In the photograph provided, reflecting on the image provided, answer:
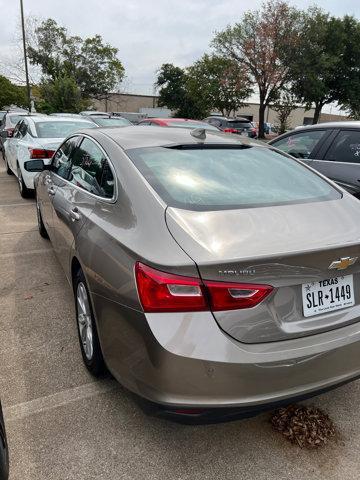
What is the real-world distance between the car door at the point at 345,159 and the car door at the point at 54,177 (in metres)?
2.84

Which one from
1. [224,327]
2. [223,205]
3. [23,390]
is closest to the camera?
[224,327]

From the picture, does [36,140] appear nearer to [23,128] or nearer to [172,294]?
[23,128]

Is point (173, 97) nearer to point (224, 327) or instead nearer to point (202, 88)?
point (202, 88)

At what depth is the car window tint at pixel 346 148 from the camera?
4.62 metres

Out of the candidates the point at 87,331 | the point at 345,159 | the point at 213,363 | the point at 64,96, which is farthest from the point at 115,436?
the point at 64,96

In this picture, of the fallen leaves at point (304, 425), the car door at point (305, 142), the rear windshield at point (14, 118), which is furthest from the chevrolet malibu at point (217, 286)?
the rear windshield at point (14, 118)

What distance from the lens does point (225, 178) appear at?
2.55m

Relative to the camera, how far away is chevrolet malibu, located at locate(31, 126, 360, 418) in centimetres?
178

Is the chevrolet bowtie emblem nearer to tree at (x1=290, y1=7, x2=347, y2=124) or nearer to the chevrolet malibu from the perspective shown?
the chevrolet malibu

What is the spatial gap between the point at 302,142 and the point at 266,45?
1018 inches

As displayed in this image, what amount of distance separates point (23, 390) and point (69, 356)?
16.7 inches

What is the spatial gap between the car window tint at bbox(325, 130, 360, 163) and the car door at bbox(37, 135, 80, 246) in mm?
2901

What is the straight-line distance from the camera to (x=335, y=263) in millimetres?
1955

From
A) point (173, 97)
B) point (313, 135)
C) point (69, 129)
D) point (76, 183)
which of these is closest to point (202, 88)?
point (173, 97)
